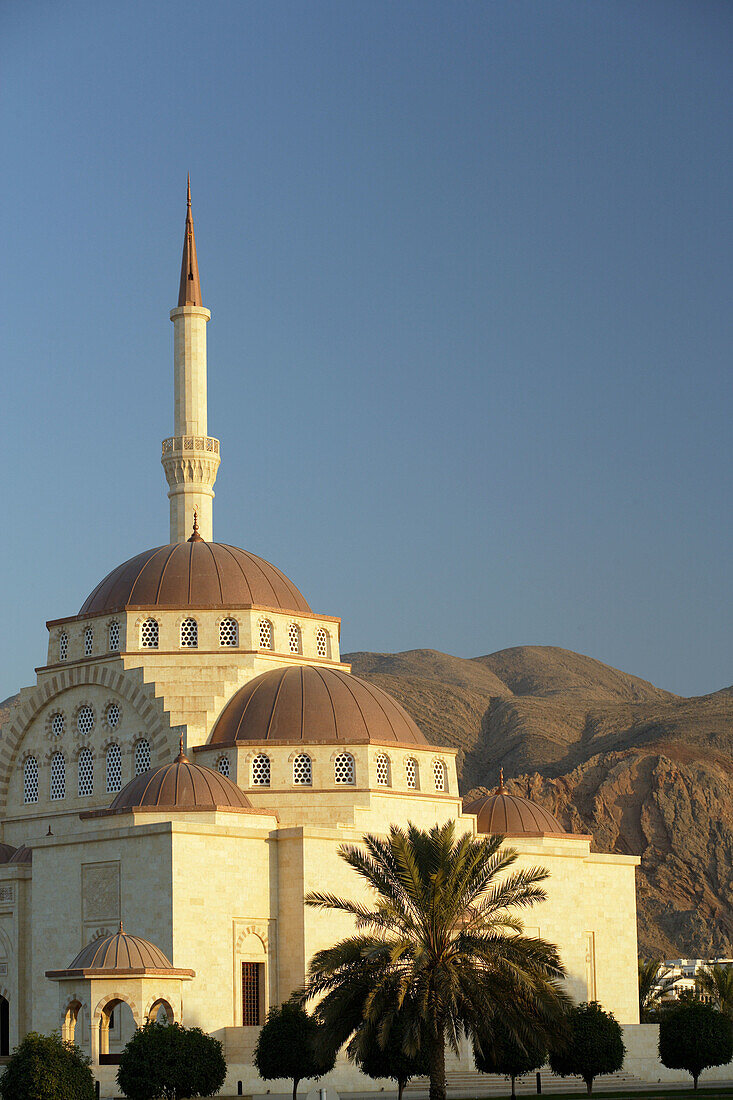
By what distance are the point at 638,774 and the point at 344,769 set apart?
54069 millimetres

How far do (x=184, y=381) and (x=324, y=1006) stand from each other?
958 inches

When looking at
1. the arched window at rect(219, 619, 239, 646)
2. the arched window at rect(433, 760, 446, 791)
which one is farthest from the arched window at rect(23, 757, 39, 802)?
the arched window at rect(433, 760, 446, 791)

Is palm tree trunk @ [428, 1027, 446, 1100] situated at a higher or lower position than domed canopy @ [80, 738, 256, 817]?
lower

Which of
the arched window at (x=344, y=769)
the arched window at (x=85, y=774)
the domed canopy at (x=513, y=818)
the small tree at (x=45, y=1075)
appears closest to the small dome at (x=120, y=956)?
the small tree at (x=45, y=1075)

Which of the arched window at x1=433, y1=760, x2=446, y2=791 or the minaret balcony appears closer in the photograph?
the arched window at x1=433, y1=760, x2=446, y2=791

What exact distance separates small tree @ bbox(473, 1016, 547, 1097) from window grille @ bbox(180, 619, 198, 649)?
44.4ft

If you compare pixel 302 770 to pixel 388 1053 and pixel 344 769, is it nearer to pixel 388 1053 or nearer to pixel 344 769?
pixel 344 769

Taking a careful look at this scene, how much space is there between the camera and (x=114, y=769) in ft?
131

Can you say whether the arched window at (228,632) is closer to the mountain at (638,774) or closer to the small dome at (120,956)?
the small dome at (120,956)

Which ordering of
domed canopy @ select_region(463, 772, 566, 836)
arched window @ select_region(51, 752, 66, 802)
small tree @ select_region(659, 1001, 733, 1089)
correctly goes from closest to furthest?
small tree @ select_region(659, 1001, 733, 1089)
arched window @ select_region(51, 752, 66, 802)
domed canopy @ select_region(463, 772, 566, 836)

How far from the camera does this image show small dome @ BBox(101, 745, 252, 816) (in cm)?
3497

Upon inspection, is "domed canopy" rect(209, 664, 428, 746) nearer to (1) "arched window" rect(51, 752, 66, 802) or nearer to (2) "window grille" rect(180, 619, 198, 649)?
(2) "window grille" rect(180, 619, 198, 649)

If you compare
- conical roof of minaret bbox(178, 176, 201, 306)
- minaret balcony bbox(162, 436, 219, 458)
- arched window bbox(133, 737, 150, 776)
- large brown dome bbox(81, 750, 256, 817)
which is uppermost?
conical roof of minaret bbox(178, 176, 201, 306)

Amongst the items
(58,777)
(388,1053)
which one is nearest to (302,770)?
(58,777)
